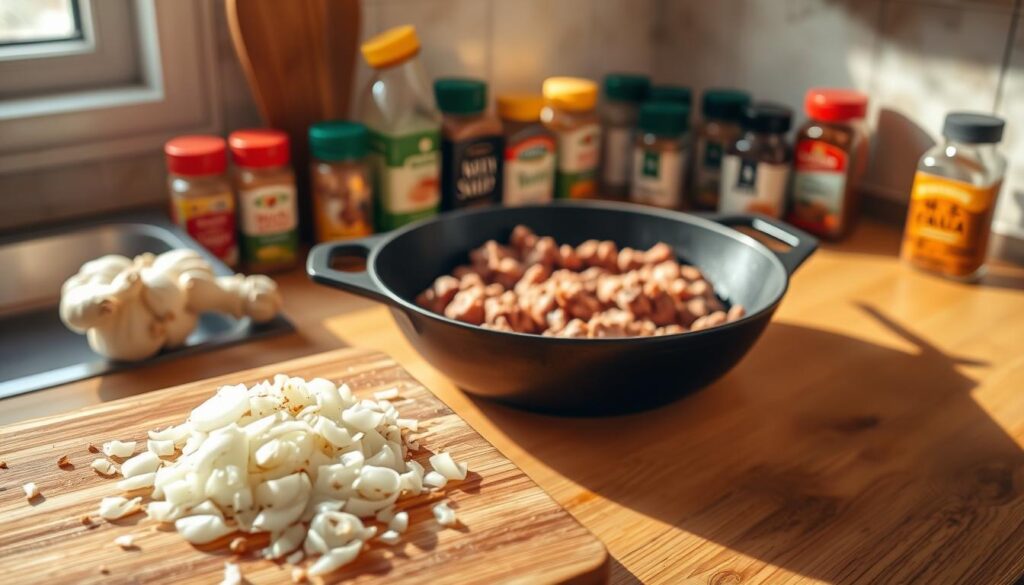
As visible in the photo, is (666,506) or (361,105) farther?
(361,105)

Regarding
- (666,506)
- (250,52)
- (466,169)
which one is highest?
(250,52)

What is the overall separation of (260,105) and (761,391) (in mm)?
701

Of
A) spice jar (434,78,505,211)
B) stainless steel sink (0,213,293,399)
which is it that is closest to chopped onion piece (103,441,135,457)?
stainless steel sink (0,213,293,399)

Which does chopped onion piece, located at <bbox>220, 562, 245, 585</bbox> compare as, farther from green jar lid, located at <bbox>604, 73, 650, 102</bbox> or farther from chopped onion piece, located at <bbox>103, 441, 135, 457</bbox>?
green jar lid, located at <bbox>604, 73, 650, 102</bbox>

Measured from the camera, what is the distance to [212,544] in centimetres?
59

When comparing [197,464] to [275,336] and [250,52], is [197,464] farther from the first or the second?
[250,52]

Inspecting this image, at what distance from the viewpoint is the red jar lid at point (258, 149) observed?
3.61 ft

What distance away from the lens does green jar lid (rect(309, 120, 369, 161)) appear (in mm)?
1127

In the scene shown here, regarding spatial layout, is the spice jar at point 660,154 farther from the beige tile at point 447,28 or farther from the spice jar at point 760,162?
the beige tile at point 447,28

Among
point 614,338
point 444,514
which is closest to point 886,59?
point 614,338

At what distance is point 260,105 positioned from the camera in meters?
1.19

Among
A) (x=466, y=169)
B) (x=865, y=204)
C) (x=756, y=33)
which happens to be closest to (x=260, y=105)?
(x=466, y=169)

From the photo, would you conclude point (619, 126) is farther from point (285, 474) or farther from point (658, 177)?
point (285, 474)

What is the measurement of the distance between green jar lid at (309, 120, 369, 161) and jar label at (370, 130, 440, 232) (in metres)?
0.05
